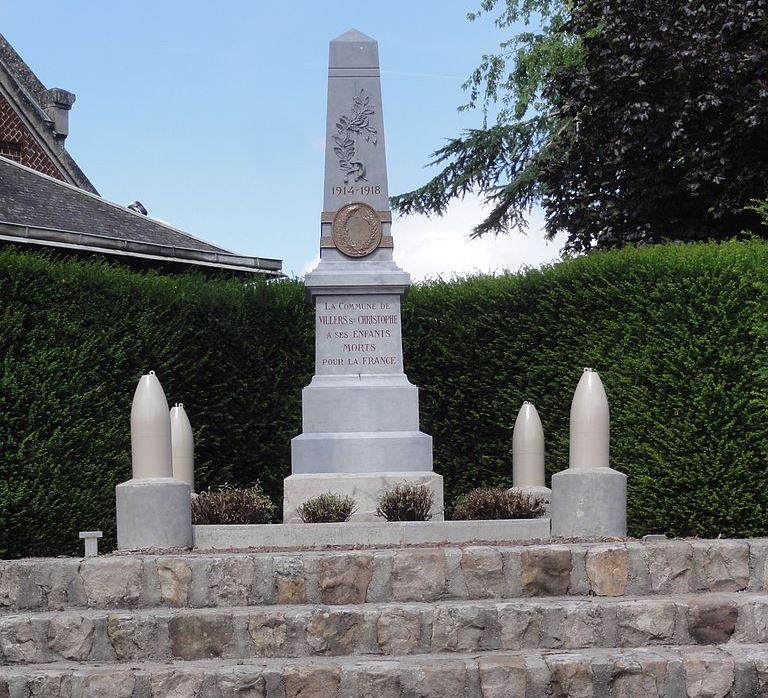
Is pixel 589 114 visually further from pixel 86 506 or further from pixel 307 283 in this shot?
pixel 86 506

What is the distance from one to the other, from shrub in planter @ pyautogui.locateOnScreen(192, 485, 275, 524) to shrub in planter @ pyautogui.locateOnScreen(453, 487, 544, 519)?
238 centimetres

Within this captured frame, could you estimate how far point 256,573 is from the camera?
987 centimetres

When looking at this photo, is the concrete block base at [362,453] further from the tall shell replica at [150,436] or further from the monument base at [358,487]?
the tall shell replica at [150,436]

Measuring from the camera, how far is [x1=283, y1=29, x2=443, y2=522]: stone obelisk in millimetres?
13797

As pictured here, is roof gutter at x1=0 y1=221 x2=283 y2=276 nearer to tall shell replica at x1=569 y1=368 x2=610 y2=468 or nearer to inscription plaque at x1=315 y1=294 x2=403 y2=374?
inscription plaque at x1=315 y1=294 x2=403 y2=374

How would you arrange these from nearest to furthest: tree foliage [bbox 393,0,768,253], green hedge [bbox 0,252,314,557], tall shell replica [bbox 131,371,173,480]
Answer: tall shell replica [bbox 131,371,173,480] → green hedge [bbox 0,252,314,557] → tree foliage [bbox 393,0,768,253]

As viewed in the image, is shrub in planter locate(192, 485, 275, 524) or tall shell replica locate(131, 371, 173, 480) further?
shrub in planter locate(192, 485, 275, 524)

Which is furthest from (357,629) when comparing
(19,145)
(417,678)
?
(19,145)

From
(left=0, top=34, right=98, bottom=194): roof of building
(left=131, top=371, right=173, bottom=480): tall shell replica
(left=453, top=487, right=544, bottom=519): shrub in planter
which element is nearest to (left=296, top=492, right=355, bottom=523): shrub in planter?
(left=453, top=487, right=544, bottom=519): shrub in planter

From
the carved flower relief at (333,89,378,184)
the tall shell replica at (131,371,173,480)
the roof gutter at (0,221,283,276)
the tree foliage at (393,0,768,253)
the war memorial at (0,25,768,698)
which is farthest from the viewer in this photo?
the tree foliage at (393,0,768,253)

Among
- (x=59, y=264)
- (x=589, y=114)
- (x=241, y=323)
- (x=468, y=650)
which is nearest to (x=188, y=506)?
(x=468, y=650)

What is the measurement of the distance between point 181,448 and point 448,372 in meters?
4.63

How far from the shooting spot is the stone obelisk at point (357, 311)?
13797 millimetres

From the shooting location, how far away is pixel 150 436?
1116cm
